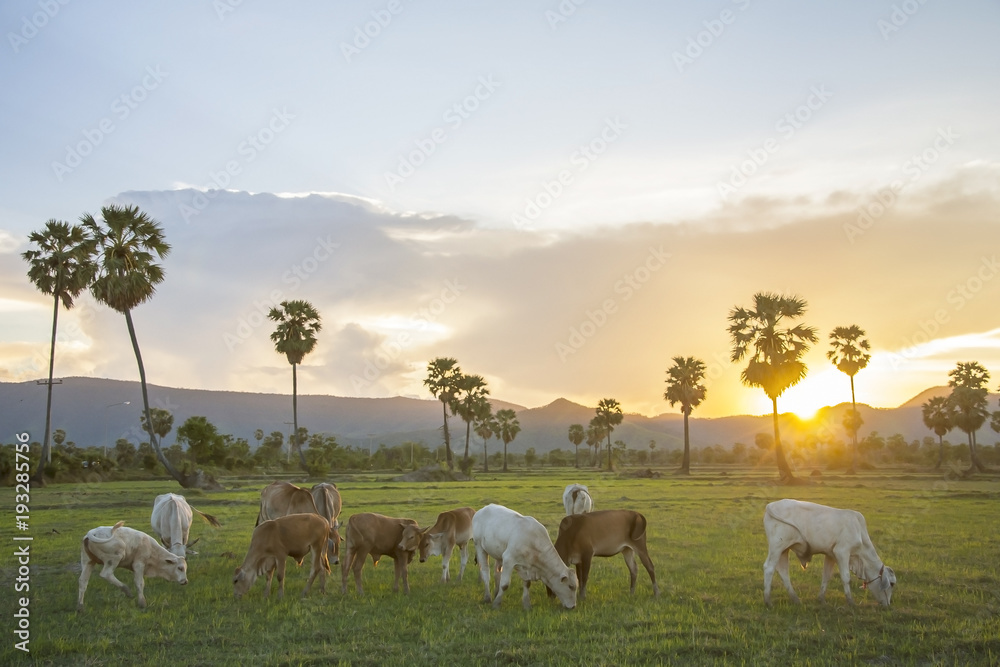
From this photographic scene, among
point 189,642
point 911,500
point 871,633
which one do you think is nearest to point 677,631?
point 871,633

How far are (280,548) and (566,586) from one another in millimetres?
5383

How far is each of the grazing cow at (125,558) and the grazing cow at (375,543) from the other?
3.15 m

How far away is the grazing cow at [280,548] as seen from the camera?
41.6 feet

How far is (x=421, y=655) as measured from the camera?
898cm

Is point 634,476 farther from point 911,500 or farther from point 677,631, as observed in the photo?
point 677,631

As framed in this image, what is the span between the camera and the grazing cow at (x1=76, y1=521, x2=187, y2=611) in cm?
1203

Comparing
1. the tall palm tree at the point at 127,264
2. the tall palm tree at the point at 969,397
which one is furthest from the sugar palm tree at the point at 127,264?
the tall palm tree at the point at 969,397

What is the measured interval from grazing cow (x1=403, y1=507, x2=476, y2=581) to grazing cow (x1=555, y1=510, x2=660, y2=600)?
2.91m

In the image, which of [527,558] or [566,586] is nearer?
[566,586]

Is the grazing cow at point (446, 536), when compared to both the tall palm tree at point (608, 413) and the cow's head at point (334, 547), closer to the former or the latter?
the cow's head at point (334, 547)

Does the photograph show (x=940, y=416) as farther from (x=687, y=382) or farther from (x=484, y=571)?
(x=484, y=571)

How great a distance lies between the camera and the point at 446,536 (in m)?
14.8

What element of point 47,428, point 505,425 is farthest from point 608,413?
point 47,428

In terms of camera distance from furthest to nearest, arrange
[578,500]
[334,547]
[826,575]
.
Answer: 1. [578,500]
2. [334,547]
3. [826,575]
